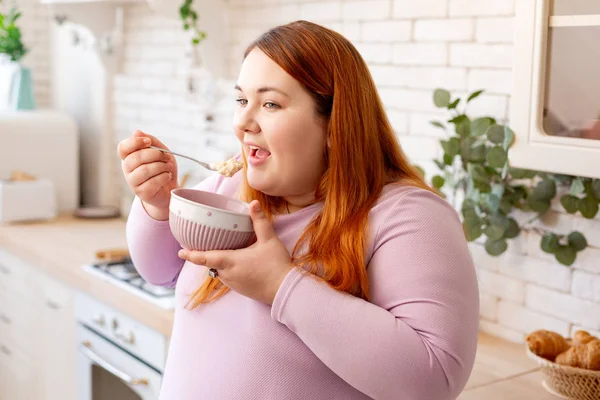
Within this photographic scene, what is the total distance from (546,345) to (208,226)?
33.5 inches

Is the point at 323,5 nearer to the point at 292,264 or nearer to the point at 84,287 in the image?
the point at 84,287

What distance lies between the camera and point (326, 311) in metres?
1.17

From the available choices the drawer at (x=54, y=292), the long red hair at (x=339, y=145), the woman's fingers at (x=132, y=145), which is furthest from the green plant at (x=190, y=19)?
the long red hair at (x=339, y=145)

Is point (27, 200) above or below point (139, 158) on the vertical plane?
below

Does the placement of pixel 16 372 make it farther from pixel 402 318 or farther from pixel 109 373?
pixel 402 318

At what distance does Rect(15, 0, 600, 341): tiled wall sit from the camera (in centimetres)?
196

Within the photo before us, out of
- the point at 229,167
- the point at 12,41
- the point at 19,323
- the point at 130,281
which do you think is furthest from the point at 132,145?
the point at 12,41

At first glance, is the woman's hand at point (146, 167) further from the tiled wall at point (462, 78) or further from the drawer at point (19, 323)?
the drawer at point (19, 323)

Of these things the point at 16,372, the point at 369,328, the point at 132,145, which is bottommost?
the point at 16,372

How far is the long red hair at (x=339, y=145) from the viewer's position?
1243 mm

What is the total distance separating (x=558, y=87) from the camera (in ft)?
5.12

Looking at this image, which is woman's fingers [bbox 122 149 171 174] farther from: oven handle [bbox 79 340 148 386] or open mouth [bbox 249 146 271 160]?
oven handle [bbox 79 340 148 386]

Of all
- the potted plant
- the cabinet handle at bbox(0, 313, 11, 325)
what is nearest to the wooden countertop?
the cabinet handle at bbox(0, 313, 11, 325)

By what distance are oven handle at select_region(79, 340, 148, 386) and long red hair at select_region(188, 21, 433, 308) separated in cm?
128
